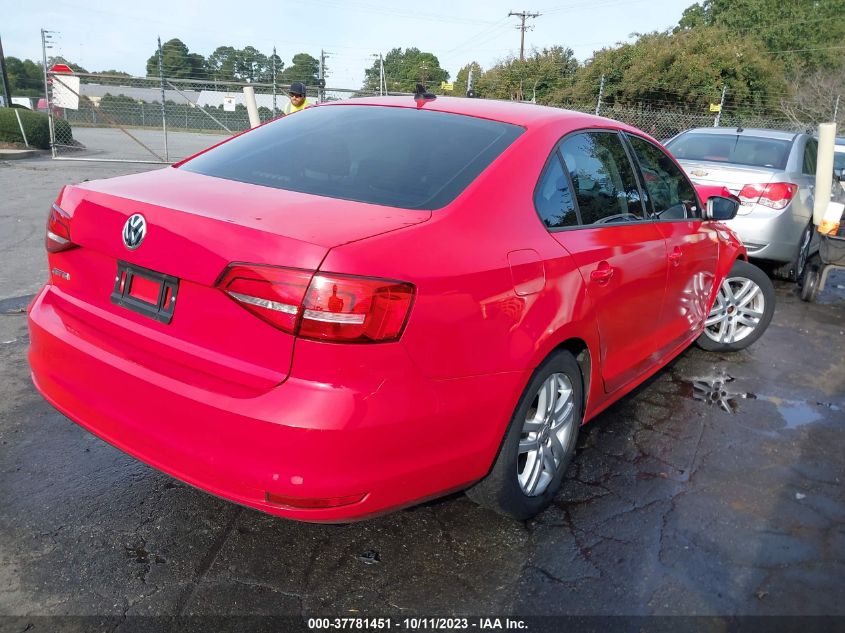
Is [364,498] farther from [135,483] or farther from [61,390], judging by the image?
[135,483]

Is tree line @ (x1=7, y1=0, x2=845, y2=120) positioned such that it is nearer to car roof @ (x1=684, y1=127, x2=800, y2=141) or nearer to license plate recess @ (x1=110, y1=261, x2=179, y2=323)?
car roof @ (x1=684, y1=127, x2=800, y2=141)

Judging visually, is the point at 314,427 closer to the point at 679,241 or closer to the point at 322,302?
the point at 322,302

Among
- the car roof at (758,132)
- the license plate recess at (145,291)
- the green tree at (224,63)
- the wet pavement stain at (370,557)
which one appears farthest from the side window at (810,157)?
the green tree at (224,63)

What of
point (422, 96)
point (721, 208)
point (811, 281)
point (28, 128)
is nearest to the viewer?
point (422, 96)

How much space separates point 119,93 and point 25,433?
99.1 ft

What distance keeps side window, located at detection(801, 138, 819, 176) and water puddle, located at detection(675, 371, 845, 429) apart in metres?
3.81

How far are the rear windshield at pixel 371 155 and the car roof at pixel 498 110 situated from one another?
67mm

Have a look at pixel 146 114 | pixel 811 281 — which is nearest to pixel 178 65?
pixel 146 114

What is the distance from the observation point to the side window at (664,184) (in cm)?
377

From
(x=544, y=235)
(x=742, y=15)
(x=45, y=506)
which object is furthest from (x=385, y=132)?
(x=742, y=15)

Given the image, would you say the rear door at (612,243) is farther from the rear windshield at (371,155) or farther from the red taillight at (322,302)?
the red taillight at (322,302)

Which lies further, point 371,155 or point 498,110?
point 498,110

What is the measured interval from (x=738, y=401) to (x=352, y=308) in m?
3.37

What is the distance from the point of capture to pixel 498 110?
3156mm
